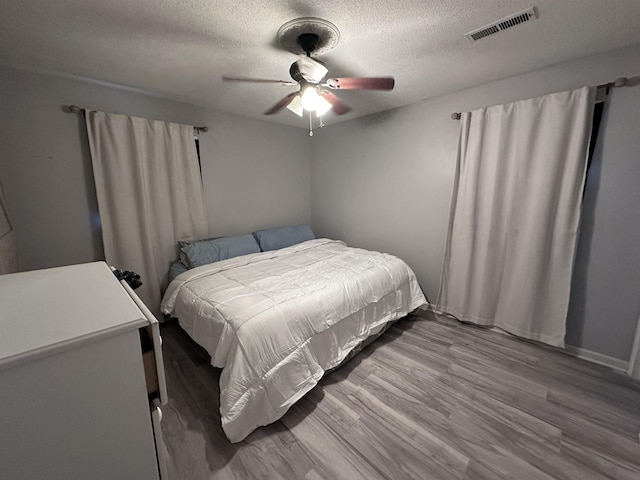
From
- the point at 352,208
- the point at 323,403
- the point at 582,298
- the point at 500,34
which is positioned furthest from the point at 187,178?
the point at 582,298

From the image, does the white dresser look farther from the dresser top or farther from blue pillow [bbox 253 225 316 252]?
blue pillow [bbox 253 225 316 252]

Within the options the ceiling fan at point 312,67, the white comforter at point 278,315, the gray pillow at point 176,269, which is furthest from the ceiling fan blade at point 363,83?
the gray pillow at point 176,269

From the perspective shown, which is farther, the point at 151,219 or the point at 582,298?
the point at 151,219

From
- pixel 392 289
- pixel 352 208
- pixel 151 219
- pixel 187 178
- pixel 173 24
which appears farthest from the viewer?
pixel 352 208

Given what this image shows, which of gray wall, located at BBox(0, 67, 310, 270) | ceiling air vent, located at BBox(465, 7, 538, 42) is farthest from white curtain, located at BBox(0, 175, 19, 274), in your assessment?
ceiling air vent, located at BBox(465, 7, 538, 42)

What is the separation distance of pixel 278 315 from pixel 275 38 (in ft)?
5.85

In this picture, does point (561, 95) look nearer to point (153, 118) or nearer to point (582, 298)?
point (582, 298)

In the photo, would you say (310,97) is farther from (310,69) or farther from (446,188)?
(446,188)

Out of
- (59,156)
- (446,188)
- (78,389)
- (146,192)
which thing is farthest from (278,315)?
(59,156)

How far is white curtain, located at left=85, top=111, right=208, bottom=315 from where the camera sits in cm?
230

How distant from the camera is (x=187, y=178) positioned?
278cm

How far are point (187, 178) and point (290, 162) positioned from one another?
5.03ft

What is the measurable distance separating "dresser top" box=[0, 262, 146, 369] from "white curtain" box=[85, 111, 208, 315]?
56.5 inches

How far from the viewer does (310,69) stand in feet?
5.24
